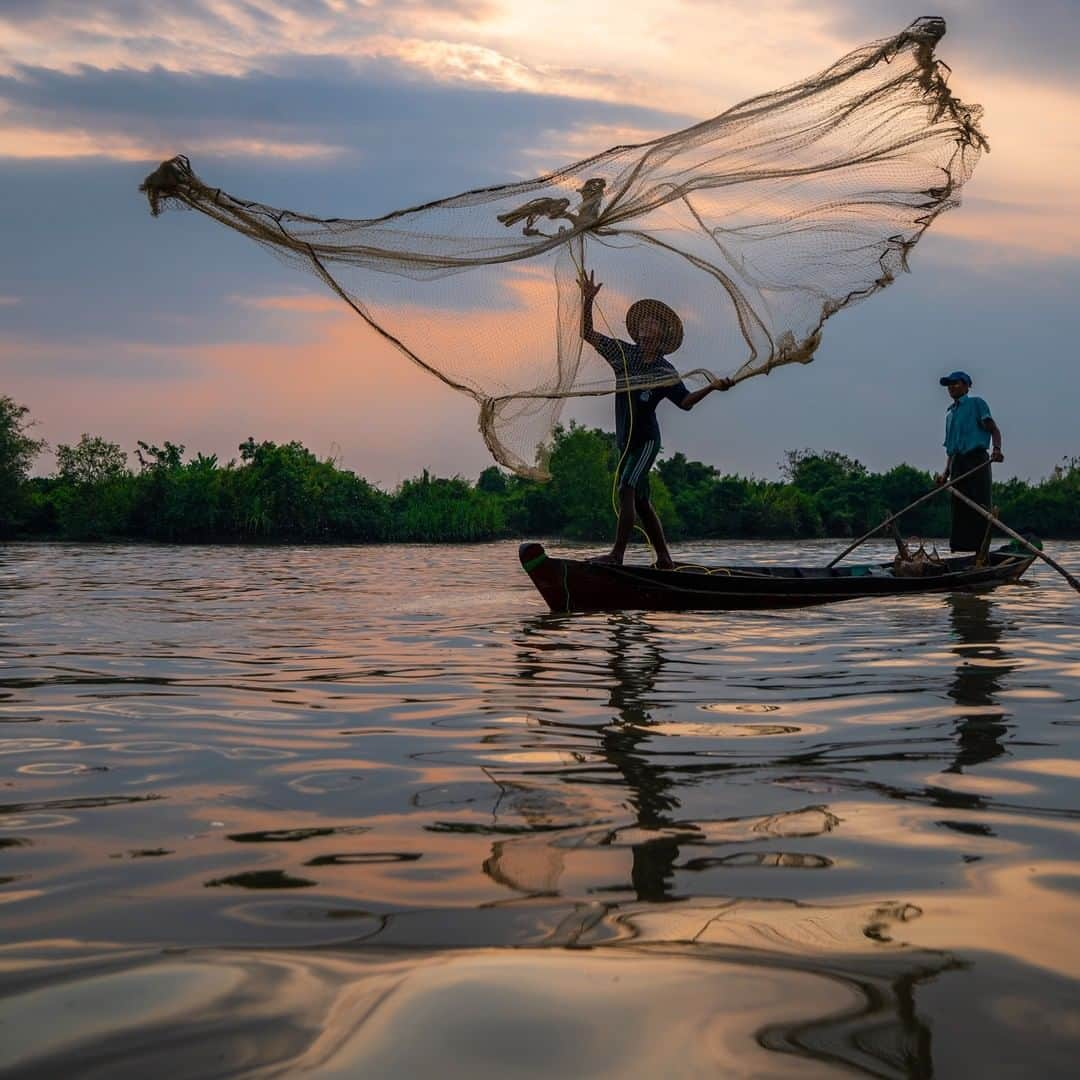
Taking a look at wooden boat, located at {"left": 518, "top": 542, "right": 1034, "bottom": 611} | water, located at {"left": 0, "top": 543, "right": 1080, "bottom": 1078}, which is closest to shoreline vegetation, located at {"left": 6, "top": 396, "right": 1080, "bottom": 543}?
wooden boat, located at {"left": 518, "top": 542, "right": 1034, "bottom": 611}

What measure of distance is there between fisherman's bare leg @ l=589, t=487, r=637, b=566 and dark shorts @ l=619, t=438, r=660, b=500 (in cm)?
7

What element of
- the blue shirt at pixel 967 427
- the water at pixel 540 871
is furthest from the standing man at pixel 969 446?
the water at pixel 540 871

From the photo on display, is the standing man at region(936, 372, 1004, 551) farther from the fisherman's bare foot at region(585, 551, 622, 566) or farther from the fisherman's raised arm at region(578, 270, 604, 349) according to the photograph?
the fisherman's raised arm at region(578, 270, 604, 349)

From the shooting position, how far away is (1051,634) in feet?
25.5

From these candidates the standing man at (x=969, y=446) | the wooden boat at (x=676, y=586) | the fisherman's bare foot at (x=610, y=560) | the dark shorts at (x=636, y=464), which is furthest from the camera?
the standing man at (x=969, y=446)

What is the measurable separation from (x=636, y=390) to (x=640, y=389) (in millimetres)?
299

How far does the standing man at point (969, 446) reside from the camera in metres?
11.9

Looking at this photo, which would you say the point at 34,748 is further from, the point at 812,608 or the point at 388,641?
the point at 812,608

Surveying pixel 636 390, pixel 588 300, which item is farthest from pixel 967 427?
pixel 588 300

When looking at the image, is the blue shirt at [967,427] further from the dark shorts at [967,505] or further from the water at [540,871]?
the water at [540,871]

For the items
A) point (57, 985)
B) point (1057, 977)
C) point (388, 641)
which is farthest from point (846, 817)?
point (388, 641)

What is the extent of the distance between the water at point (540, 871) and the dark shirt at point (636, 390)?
2.74m

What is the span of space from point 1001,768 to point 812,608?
6.42m

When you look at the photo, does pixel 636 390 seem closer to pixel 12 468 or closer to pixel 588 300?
pixel 588 300
